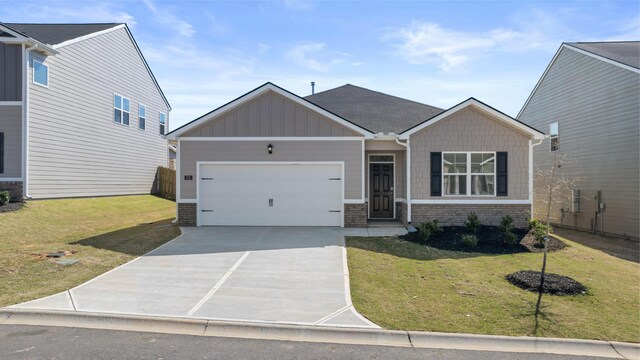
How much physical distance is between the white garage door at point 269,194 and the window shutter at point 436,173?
3006 mm

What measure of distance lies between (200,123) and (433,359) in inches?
431

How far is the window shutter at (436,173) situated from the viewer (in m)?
13.4

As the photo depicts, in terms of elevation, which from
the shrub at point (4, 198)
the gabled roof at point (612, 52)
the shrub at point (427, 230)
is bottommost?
the shrub at point (427, 230)

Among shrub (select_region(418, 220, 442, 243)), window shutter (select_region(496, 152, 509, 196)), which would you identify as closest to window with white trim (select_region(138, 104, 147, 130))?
shrub (select_region(418, 220, 442, 243))

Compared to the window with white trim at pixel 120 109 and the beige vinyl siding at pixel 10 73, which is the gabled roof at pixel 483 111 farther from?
the window with white trim at pixel 120 109

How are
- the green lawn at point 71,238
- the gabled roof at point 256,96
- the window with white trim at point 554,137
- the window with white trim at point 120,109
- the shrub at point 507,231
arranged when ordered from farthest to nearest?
the window with white trim at point 120,109 → the window with white trim at point 554,137 → the gabled roof at point 256,96 → the shrub at point 507,231 → the green lawn at point 71,238

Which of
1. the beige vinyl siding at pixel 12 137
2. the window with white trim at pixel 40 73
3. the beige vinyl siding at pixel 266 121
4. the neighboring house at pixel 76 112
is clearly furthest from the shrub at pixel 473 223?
the window with white trim at pixel 40 73

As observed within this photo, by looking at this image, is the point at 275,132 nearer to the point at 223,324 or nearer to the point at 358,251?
the point at 358,251

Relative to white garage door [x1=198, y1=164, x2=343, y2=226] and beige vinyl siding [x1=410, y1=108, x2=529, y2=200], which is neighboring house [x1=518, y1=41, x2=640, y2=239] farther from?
white garage door [x1=198, y1=164, x2=343, y2=226]

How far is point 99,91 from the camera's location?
1869 cm

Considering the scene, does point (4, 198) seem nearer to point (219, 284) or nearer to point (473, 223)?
point (219, 284)

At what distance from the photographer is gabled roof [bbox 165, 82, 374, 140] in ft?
43.9

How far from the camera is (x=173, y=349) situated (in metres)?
4.71

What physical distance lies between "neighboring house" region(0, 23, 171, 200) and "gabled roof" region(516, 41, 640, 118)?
2046cm
